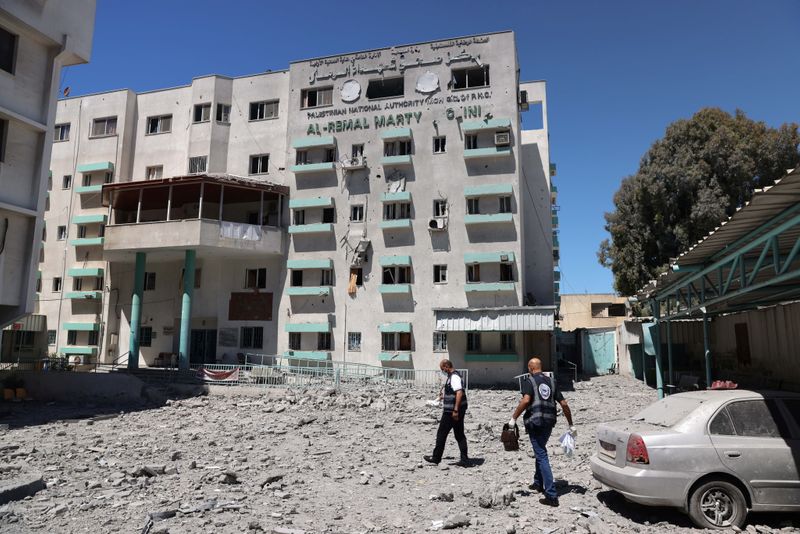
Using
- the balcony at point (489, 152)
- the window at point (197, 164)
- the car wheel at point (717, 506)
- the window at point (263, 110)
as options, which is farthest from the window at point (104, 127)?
the car wheel at point (717, 506)

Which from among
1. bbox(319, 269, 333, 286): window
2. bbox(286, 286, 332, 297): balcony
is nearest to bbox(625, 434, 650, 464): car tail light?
bbox(286, 286, 332, 297): balcony

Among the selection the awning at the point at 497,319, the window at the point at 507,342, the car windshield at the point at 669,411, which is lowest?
the car windshield at the point at 669,411

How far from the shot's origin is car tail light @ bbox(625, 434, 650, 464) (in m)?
6.55

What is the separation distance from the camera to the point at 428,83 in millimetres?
30344

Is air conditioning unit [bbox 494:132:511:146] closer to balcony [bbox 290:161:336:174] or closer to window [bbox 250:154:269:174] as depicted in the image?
balcony [bbox 290:161:336:174]

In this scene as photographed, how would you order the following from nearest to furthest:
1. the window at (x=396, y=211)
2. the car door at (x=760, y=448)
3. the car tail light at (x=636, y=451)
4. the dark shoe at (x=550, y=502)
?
the car door at (x=760, y=448)
the car tail light at (x=636, y=451)
the dark shoe at (x=550, y=502)
the window at (x=396, y=211)

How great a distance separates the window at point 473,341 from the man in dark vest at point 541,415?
20122mm

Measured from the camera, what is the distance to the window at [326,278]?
30297 mm

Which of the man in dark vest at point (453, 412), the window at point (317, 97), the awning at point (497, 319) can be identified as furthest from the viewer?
the window at point (317, 97)

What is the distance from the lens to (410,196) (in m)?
29.5

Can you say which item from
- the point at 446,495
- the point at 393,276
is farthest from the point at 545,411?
the point at 393,276

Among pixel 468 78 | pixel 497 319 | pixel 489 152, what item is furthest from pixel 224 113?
pixel 497 319

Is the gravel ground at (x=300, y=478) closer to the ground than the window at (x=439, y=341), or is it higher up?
closer to the ground

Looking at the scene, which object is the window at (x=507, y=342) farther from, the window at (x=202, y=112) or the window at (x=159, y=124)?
the window at (x=159, y=124)
